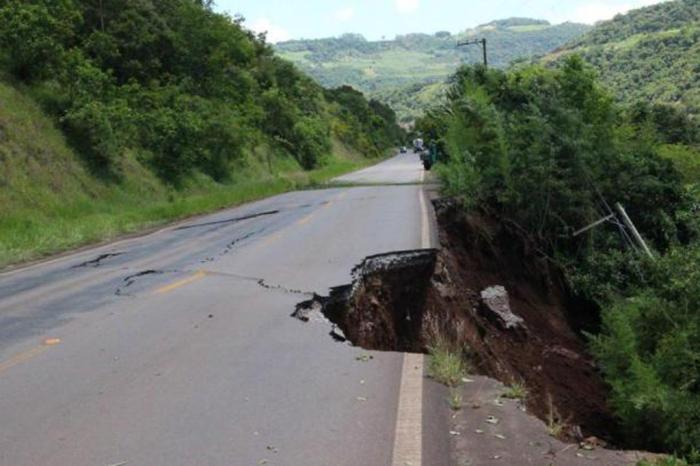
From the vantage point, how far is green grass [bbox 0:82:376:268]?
659 inches

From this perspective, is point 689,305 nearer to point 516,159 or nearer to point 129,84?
point 516,159

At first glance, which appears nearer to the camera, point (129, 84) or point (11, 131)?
point (11, 131)

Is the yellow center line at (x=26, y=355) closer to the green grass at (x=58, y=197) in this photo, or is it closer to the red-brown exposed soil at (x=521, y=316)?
the red-brown exposed soil at (x=521, y=316)

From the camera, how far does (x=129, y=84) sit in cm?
3041

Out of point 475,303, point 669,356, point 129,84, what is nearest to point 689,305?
point 669,356

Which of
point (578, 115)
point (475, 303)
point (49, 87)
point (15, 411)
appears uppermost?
point (49, 87)

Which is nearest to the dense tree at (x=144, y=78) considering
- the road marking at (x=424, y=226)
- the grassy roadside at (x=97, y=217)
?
the grassy roadside at (x=97, y=217)

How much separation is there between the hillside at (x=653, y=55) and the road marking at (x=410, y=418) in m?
56.6

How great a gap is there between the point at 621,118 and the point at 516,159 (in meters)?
5.60

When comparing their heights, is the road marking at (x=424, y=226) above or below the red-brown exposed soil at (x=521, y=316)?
above

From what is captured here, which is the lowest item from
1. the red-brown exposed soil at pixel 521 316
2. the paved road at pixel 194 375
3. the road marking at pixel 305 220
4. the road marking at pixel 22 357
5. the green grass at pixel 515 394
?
the red-brown exposed soil at pixel 521 316

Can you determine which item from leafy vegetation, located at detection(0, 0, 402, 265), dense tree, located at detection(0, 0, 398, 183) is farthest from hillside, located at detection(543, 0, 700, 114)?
leafy vegetation, located at detection(0, 0, 402, 265)

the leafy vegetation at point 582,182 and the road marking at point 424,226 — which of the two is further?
the leafy vegetation at point 582,182

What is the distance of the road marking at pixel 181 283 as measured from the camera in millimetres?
9875
